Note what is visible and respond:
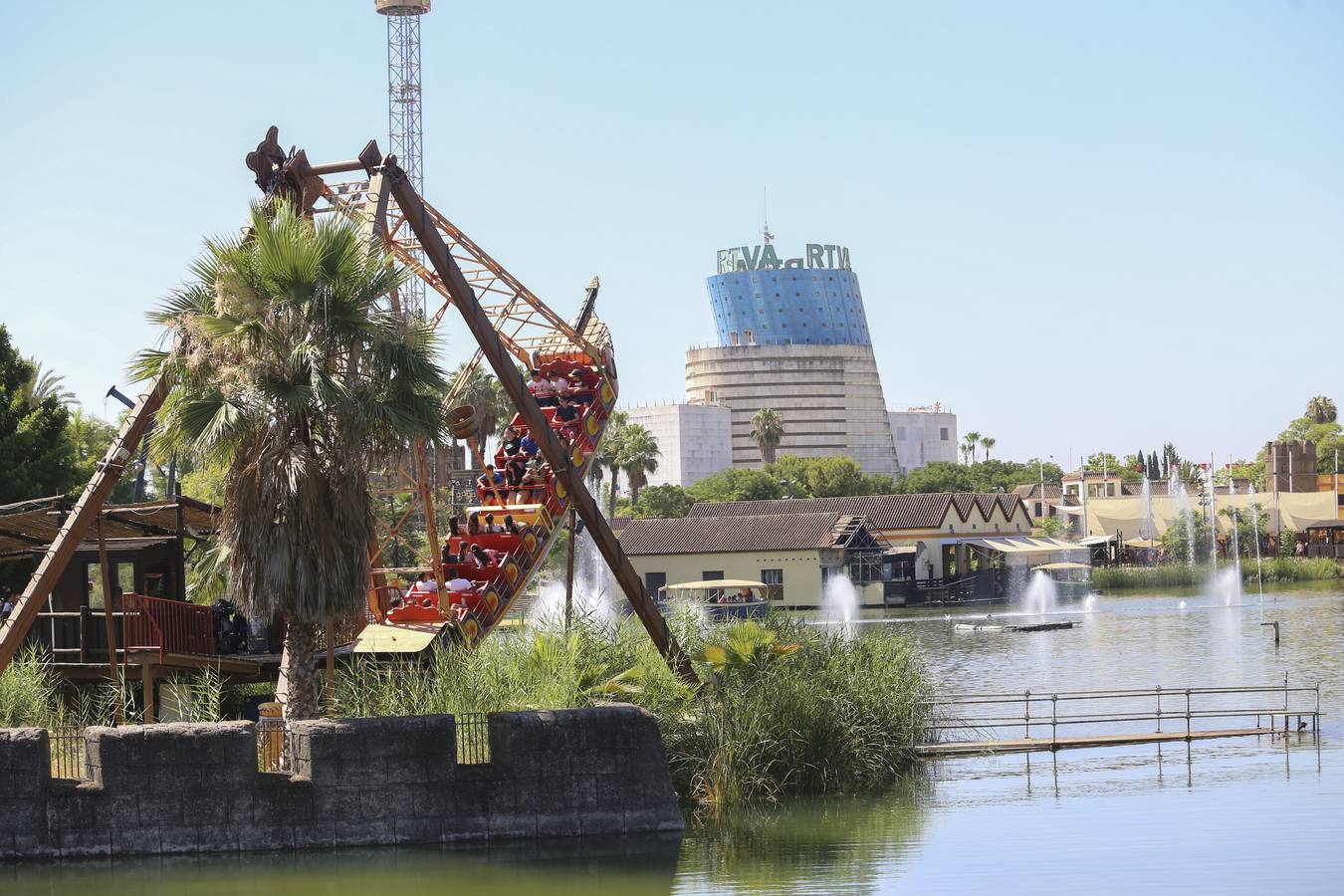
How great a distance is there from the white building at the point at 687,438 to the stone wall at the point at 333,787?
566 feet

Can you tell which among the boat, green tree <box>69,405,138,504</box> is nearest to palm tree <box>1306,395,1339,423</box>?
the boat

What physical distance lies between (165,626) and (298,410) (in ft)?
17.1

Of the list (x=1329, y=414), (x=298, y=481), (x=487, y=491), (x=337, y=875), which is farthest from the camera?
(x=1329, y=414)

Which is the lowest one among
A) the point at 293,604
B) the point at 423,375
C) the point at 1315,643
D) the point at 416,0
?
the point at 1315,643

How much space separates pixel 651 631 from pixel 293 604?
5.61 meters

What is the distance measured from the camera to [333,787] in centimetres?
1789

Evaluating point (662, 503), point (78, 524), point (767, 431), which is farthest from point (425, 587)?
point (767, 431)

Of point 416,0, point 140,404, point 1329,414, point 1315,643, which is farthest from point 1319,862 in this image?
point 1329,414

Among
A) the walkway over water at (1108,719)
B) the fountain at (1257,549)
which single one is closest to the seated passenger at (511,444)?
the walkway over water at (1108,719)

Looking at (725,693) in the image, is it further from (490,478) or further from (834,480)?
(834,480)

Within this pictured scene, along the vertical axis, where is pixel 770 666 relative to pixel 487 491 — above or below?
below

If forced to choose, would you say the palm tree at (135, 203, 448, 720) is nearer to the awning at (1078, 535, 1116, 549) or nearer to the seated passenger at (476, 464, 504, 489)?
the seated passenger at (476, 464, 504, 489)

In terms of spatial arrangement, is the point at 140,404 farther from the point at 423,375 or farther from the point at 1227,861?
the point at 1227,861

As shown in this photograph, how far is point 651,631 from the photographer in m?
22.8
